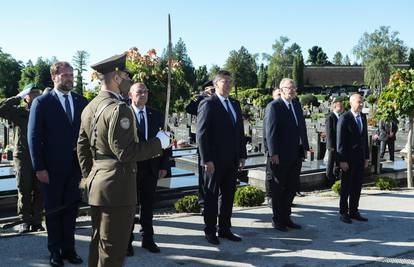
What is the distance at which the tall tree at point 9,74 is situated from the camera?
83.6 meters

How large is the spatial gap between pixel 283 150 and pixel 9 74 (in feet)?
290

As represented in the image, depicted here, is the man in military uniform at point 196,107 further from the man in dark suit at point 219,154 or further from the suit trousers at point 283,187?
the suit trousers at point 283,187

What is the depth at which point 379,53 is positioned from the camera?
74.8 metres

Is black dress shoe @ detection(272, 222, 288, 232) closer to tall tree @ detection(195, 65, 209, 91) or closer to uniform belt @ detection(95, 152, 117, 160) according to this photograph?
uniform belt @ detection(95, 152, 117, 160)

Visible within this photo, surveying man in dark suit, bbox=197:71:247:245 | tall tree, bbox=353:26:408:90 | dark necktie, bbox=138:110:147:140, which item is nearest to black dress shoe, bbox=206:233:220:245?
man in dark suit, bbox=197:71:247:245

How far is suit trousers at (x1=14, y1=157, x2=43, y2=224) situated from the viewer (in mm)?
6277

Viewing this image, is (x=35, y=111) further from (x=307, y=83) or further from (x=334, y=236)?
(x=307, y=83)

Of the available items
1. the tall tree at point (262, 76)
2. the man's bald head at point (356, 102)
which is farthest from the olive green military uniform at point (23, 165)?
the tall tree at point (262, 76)

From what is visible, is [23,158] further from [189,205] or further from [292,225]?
[292,225]

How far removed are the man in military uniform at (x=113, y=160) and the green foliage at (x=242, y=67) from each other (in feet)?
269

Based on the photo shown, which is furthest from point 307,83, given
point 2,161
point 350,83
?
point 2,161

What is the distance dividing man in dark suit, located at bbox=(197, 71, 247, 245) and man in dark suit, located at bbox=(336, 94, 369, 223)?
1.80 meters

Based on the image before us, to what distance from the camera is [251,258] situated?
205 inches

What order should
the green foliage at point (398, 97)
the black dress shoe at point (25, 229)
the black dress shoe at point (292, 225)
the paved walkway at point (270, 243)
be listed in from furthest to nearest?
the green foliage at point (398, 97) < the black dress shoe at point (292, 225) < the black dress shoe at point (25, 229) < the paved walkway at point (270, 243)
